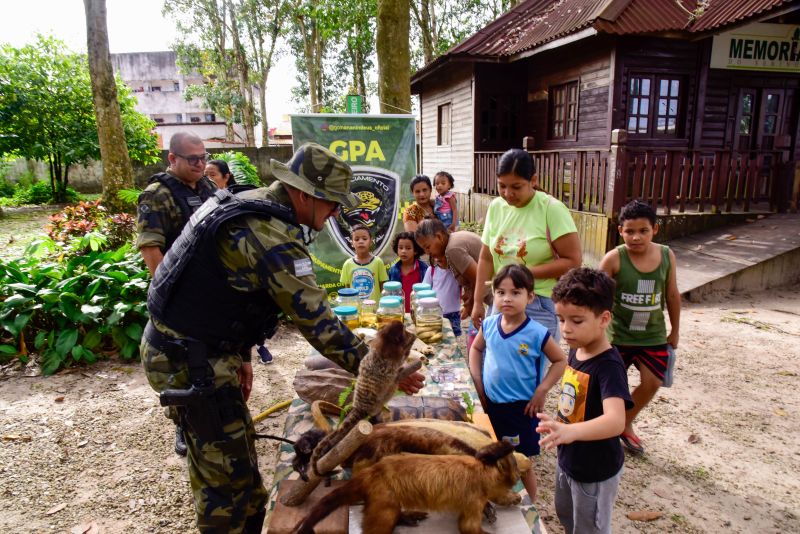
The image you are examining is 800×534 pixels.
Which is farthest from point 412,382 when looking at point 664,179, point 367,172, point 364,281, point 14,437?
point 664,179

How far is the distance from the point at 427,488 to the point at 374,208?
182 inches

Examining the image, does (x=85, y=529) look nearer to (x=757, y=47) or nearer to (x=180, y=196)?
(x=180, y=196)

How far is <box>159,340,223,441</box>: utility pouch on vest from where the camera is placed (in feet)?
5.99

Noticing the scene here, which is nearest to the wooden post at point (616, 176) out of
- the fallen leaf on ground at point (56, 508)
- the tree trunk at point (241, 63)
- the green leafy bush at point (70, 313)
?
the green leafy bush at point (70, 313)

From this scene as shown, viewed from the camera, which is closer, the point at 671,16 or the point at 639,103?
the point at 671,16

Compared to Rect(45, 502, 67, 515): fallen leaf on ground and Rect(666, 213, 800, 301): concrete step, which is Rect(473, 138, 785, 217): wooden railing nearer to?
Rect(666, 213, 800, 301): concrete step

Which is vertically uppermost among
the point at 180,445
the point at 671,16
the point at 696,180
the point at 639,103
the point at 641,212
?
the point at 671,16

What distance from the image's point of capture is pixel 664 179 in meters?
7.94

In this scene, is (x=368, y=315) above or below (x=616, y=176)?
below

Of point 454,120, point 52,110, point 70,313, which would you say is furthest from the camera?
point 52,110

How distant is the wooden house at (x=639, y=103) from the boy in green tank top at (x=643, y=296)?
468 cm

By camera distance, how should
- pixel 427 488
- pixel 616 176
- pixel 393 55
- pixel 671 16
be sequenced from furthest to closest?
pixel 671 16
pixel 393 55
pixel 616 176
pixel 427 488

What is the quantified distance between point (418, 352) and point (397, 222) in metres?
3.27

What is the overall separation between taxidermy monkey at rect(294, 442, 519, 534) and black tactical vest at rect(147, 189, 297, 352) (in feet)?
2.71
